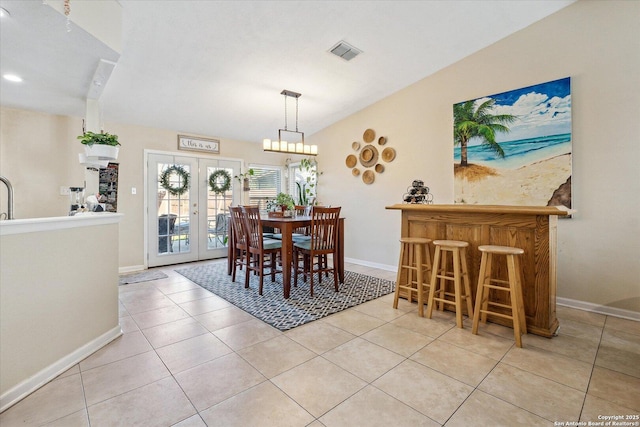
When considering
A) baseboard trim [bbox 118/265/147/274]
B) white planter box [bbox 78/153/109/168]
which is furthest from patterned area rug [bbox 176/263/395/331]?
white planter box [bbox 78/153/109/168]

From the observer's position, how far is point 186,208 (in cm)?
532

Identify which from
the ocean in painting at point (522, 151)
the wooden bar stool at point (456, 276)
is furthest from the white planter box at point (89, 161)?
the ocean in painting at point (522, 151)

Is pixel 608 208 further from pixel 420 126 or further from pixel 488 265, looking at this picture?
pixel 420 126

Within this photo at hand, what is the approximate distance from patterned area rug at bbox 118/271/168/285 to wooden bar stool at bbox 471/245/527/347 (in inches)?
166

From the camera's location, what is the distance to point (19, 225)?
1696mm

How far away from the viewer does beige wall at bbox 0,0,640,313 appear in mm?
2799

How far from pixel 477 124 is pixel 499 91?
43 centimetres

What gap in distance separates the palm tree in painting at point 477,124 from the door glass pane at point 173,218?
455cm

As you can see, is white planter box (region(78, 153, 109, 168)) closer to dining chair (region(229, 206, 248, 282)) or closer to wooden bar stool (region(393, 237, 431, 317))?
dining chair (region(229, 206, 248, 282))

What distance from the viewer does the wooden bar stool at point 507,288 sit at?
223cm

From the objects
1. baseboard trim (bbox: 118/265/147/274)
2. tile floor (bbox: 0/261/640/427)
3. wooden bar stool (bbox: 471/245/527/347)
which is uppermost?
wooden bar stool (bbox: 471/245/527/347)

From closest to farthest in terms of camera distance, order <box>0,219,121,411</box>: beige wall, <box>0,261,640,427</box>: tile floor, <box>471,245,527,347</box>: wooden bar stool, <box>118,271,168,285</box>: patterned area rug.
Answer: <box>0,261,640,427</box>: tile floor
<box>0,219,121,411</box>: beige wall
<box>471,245,527,347</box>: wooden bar stool
<box>118,271,168,285</box>: patterned area rug

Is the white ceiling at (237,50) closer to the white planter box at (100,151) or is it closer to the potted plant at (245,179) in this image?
the white planter box at (100,151)

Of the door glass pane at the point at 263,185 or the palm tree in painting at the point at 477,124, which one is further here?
the door glass pane at the point at 263,185
